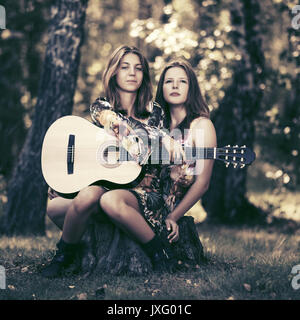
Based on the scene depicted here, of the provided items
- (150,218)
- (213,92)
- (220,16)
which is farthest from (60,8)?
(220,16)

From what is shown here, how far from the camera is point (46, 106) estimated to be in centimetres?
529

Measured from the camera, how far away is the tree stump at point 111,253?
3.71m

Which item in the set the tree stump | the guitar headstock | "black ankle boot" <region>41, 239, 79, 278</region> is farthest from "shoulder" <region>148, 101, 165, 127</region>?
→ "black ankle boot" <region>41, 239, 79, 278</region>

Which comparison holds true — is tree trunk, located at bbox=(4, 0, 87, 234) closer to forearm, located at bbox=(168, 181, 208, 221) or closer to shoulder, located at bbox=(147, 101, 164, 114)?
shoulder, located at bbox=(147, 101, 164, 114)

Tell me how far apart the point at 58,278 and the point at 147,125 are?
142 cm

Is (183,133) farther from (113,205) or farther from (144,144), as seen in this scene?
(113,205)

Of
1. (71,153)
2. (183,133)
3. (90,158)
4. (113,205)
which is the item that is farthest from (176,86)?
(113,205)

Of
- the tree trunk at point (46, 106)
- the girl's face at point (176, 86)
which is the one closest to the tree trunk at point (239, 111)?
the tree trunk at point (46, 106)

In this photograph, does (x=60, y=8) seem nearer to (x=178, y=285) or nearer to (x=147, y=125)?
(x=147, y=125)

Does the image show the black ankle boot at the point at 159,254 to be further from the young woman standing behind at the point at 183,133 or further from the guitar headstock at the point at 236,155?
the guitar headstock at the point at 236,155

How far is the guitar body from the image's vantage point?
143 inches

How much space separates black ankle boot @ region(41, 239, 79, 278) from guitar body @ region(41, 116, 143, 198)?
406mm

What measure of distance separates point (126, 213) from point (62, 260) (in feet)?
2.33
